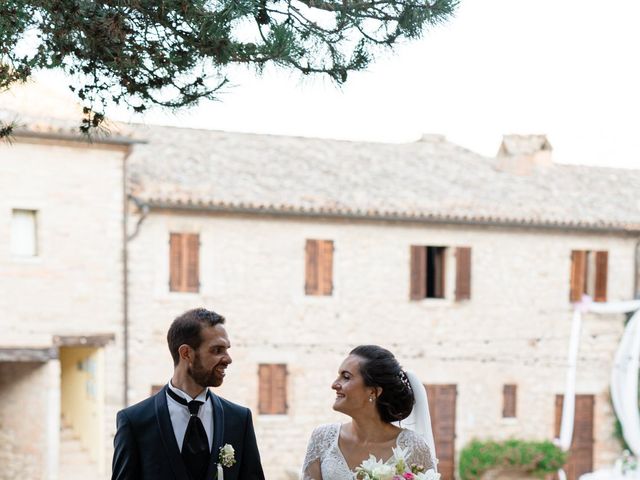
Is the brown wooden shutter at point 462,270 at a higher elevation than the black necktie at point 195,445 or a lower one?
lower

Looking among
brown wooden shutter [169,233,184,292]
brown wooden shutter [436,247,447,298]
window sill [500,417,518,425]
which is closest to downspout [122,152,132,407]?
brown wooden shutter [169,233,184,292]

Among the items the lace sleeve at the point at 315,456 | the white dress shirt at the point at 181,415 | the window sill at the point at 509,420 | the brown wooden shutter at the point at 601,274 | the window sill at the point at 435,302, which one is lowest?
the window sill at the point at 509,420

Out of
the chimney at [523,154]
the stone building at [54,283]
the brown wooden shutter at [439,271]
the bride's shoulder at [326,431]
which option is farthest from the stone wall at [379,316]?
the bride's shoulder at [326,431]

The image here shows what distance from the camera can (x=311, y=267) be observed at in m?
16.3

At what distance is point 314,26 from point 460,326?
1328cm

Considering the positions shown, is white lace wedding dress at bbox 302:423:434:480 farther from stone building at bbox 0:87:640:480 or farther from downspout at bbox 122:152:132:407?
downspout at bbox 122:152:132:407

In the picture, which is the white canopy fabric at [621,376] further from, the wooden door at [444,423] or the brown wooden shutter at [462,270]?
the brown wooden shutter at [462,270]

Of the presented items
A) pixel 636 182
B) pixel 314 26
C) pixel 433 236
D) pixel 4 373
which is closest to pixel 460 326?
pixel 433 236

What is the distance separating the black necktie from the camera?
340 centimetres

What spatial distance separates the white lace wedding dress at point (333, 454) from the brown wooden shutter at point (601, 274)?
48.7 feet

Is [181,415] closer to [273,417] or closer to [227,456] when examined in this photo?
[227,456]

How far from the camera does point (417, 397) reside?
3.95 m

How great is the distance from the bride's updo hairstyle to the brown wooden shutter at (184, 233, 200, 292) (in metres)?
12.0

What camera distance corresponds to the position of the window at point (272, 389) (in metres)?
16.1
